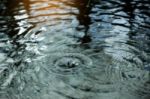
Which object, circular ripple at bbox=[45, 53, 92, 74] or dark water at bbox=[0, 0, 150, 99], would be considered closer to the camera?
dark water at bbox=[0, 0, 150, 99]

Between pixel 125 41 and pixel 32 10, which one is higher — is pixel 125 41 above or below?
below

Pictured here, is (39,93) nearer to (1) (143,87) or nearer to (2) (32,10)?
(1) (143,87)

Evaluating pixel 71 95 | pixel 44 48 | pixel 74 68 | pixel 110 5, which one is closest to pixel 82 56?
pixel 74 68

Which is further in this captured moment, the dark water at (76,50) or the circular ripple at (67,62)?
the circular ripple at (67,62)

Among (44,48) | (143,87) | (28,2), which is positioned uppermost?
(28,2)

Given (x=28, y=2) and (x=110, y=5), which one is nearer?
(x=110, y=5)

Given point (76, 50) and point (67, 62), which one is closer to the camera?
point (67, 62)
